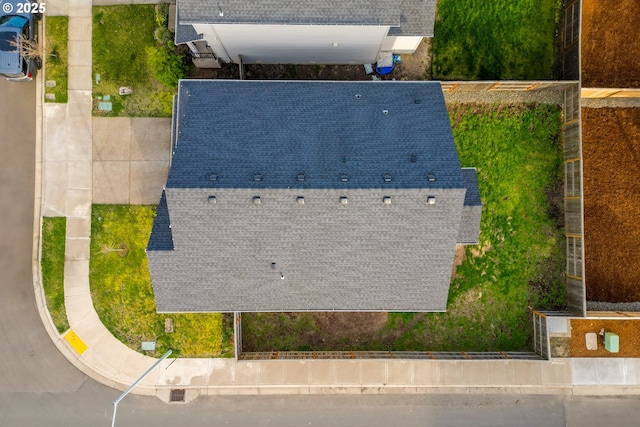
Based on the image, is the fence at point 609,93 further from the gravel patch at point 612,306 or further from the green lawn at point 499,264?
the gravel patch at point 612,306

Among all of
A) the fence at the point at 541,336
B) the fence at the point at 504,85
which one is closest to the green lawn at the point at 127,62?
the fence at the point at 504,85

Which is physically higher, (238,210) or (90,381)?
(238,210)

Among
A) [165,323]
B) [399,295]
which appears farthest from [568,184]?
[165,323]

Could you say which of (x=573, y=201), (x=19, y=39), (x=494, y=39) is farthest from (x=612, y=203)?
(x=19, y=39)

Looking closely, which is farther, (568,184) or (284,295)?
(568,184)

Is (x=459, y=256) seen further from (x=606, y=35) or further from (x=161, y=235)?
(x=161, y=235)

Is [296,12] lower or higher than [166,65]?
higher

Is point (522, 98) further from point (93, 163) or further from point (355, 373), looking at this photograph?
point (93, 163)
